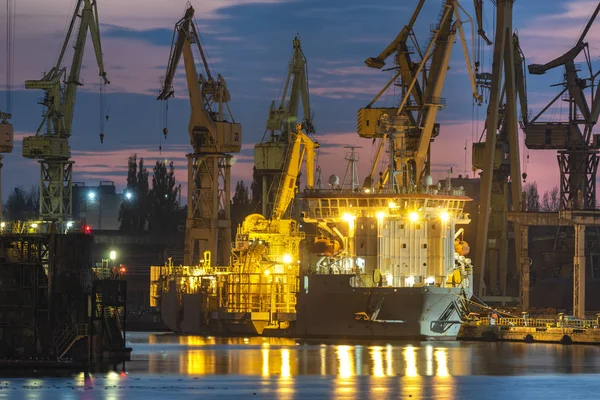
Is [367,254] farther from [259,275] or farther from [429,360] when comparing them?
[429,360]

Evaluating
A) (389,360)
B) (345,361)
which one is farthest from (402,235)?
(345,361)

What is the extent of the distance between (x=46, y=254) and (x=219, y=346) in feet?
85.8

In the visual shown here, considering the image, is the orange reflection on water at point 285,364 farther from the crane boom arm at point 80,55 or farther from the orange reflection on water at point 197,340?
the crane boom arm at point 80,55

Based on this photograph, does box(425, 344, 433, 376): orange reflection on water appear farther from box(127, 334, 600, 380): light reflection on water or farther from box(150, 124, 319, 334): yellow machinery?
box(150, 124, 319, 334): yellow machinery

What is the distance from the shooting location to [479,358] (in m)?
72.1

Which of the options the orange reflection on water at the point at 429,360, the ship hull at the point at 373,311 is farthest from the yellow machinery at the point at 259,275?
the orange reflection on water at the point at 429,360

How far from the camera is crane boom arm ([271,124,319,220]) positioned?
4114 inches

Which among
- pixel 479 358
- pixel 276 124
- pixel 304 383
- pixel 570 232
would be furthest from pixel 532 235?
pixel 304 383

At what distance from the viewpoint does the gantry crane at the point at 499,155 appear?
10450 cm

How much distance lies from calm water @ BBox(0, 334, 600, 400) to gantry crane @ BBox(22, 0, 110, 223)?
1594 inches

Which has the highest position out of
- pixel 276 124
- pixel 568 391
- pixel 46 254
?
pixel 276 124

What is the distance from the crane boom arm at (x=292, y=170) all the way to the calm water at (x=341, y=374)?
69.0ft

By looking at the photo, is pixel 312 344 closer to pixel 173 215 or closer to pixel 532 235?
pixel 532 235

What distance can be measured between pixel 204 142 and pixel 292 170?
10.7 m
